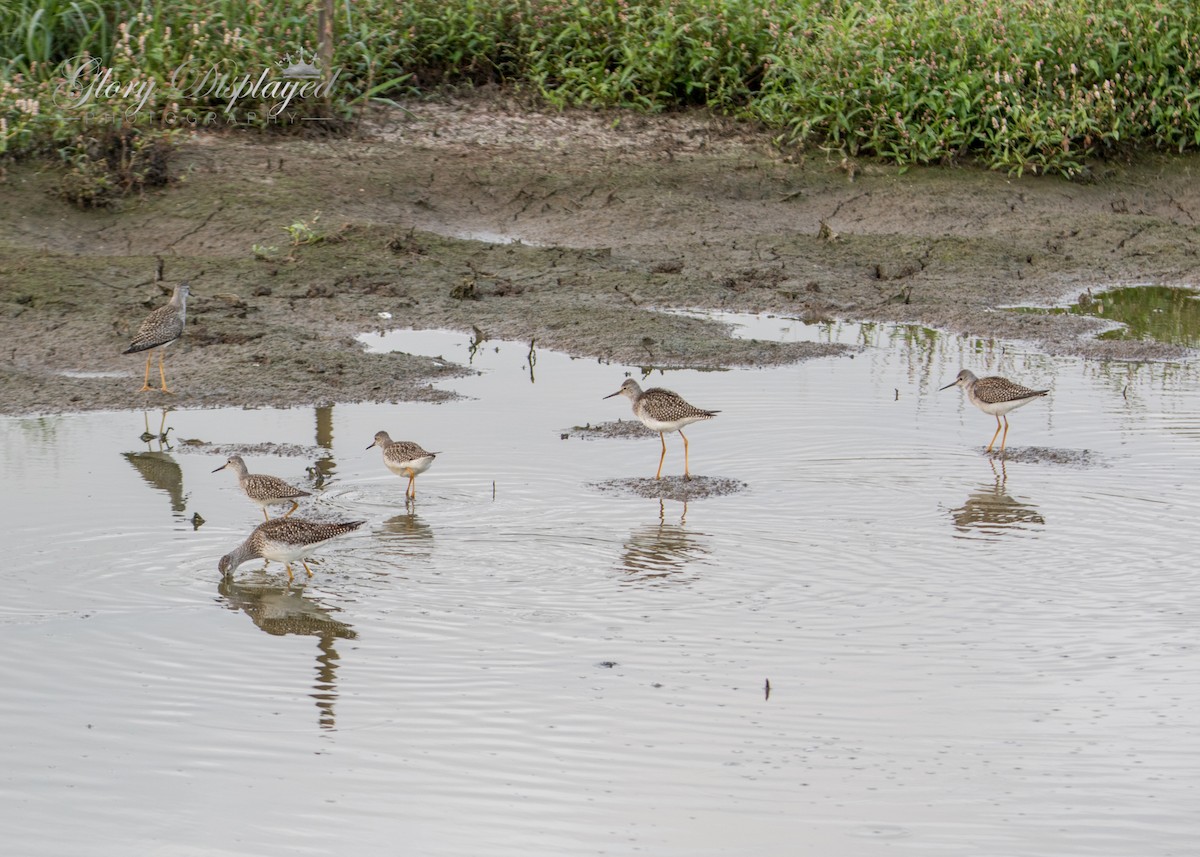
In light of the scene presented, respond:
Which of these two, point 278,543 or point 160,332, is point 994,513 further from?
point 160,332

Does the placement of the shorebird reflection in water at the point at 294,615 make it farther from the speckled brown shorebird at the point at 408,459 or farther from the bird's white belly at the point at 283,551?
the speckled brown shorebird at the point at 408,459

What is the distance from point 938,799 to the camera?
5.98 meters

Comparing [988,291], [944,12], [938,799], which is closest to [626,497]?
[938,799]

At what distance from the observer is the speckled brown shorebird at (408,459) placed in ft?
31.7

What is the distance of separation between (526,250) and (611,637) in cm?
857

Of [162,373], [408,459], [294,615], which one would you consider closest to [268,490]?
[408,459]

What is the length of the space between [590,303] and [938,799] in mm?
8869

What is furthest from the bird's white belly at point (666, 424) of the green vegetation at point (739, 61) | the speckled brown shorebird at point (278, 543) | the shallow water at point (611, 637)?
the green vegetation at point (739, 61)

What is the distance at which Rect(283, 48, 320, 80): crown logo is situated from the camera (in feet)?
56.7

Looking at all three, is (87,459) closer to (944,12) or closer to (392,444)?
(392,444)

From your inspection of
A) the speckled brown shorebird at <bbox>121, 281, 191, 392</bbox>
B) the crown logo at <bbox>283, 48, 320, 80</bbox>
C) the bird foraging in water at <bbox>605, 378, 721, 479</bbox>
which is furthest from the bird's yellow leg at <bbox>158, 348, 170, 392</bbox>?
the crown logo at <bbox>283, 48, 320, 80</bbox>

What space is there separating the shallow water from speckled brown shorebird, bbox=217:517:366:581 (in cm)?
19

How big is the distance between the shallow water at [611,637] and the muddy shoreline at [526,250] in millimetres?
1326

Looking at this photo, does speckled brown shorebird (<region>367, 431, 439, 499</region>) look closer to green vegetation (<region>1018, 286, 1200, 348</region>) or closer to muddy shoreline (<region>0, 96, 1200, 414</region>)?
muddy shoreline (<region>0, 96, 1200, 414</region>)
